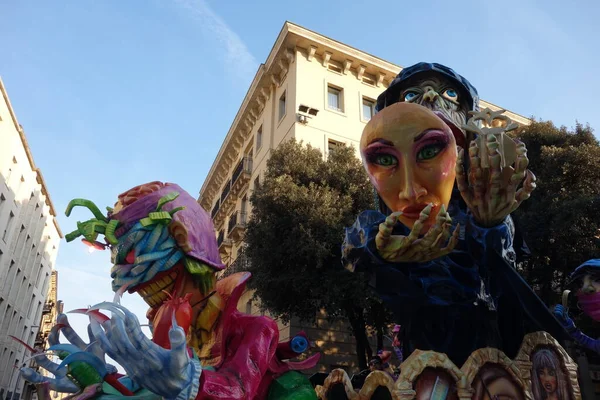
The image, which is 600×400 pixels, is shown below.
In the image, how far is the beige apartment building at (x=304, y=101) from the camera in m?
18.4

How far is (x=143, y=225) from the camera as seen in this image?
3303mm

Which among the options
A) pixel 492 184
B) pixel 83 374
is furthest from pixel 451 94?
pixel 83 374

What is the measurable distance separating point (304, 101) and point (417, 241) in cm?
1672

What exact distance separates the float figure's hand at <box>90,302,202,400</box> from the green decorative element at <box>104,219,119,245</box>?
0.99 m

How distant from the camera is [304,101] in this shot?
61.3 feet

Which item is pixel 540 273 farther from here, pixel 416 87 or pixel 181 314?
pixel 181 314

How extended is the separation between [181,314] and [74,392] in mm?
755

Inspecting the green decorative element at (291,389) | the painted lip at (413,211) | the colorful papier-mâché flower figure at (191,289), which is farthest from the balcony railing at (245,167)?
the painted lip at (413,211)

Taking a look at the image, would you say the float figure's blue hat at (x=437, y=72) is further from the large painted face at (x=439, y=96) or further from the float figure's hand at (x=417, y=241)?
the float figure's hand at (x=417, y=241)

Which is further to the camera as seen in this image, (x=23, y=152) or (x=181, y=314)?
(x=23, y=152)

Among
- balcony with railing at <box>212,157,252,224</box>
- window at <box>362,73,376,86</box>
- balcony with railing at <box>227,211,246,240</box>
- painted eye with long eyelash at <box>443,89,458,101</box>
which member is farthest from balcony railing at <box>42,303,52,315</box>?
painted eye with long eyelash at <box>443,89,458,101</box>

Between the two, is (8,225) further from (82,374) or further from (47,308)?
(82,374)

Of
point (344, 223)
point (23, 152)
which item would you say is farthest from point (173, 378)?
point (23, 152)

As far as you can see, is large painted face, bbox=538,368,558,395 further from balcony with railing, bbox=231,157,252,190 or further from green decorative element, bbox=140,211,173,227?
balcony with railing, bbox=231,157,252,190
